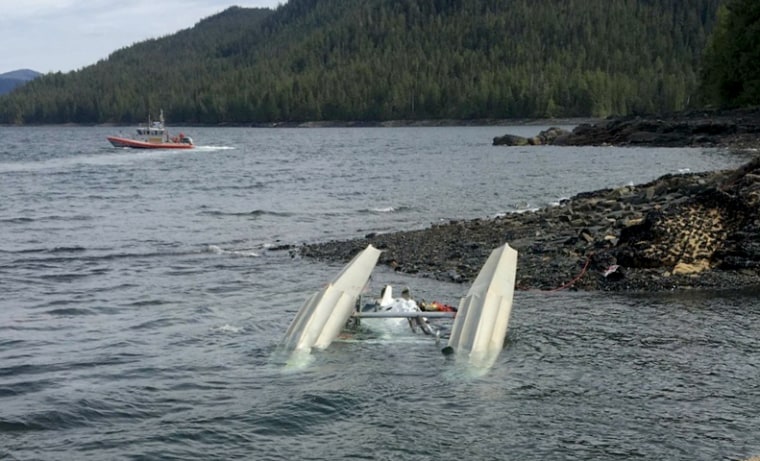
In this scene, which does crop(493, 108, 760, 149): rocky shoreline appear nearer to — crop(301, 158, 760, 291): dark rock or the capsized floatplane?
crop(301, 158, 760, 291): dark rock

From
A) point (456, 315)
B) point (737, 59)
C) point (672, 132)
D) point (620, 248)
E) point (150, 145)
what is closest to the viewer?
point (456, 315)

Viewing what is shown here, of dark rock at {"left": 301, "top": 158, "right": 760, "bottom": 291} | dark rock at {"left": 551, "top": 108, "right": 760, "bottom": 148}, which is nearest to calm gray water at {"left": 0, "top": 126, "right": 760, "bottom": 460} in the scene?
dark rock at {"left": 301, "top": 158, "right": 760, "bottom": 291}

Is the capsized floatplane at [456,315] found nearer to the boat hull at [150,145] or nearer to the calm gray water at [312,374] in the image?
the calm gray water at [312,374]

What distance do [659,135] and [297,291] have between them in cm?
6618

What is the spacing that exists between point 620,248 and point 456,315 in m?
6.32

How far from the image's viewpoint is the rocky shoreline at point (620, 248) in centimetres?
1827

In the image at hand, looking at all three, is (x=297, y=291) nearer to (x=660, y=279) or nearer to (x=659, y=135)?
(x=660, y=279)

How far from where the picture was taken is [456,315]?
47.9 feet

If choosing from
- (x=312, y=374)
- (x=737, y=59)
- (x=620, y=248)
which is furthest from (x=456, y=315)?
(x=737, y=59)

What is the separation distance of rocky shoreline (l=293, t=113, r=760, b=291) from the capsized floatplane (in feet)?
→ 10.7

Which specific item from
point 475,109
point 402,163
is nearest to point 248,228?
point 402,163

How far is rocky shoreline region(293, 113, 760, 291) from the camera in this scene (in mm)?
18266

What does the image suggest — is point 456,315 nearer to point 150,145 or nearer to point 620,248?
point 620,248

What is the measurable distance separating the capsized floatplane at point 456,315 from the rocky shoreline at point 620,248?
3267 mm
